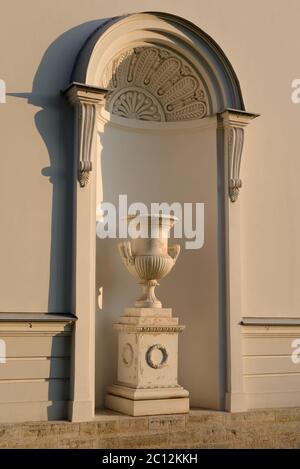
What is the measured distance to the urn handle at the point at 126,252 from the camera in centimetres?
660

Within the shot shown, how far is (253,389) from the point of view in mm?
6879

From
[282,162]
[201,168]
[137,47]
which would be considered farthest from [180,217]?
[137,47]

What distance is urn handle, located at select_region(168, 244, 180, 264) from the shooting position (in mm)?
6733

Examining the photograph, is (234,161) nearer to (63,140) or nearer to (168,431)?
(63,140)

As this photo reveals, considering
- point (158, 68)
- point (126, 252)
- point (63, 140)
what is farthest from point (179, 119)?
point (126, 252)

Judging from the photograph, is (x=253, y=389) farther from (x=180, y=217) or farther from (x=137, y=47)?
(x=137, y=47)

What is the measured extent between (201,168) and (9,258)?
245cm

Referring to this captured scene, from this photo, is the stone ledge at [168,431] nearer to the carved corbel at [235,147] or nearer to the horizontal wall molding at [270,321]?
the horizontal wall molding at [270,321]

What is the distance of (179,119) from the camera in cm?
740

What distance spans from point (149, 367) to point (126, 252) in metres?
1.17

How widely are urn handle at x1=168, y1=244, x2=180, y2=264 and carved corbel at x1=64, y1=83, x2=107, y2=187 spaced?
1210 mm

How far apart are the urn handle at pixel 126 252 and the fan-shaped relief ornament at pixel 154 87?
1.55 meters

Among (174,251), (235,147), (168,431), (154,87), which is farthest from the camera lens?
(154,87)

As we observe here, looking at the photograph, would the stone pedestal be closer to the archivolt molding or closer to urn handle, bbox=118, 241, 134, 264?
urn handle, bbox=118, 241, 134, 264
